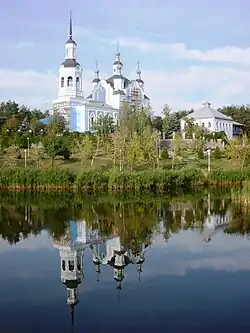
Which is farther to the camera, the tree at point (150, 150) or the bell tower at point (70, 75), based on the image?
the bell tower at point (70, 75)

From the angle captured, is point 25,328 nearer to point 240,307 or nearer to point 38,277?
point 38,277

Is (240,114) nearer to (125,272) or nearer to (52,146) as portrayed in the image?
(52,146)

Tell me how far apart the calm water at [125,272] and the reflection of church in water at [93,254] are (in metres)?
0.02

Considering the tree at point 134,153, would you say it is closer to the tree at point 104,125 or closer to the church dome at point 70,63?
the tree at point 104,125

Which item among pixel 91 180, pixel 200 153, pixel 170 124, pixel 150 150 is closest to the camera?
pixel 91 180

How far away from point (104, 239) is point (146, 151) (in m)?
19.9

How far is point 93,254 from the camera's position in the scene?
10.0 meters

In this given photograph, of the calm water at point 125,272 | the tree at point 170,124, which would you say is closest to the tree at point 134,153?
the calm water at point 125,272

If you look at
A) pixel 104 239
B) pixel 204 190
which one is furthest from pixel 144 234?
pixel 204 190

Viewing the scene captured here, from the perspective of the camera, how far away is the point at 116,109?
185 feet

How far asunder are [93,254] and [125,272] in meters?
1.56

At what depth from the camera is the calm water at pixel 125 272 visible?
20.7ft

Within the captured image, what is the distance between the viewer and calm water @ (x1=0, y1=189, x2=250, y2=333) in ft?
20.7

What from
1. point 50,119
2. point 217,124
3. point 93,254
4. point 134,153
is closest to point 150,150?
point 134,153
